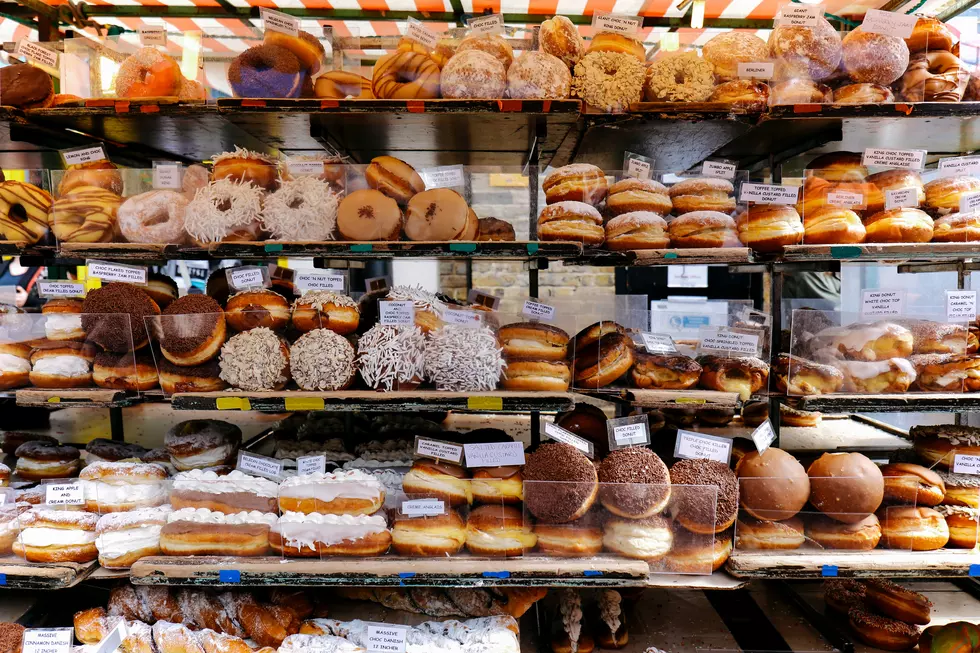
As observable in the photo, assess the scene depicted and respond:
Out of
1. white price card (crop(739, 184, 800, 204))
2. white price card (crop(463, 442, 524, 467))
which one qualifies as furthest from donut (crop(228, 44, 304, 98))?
white price card (crop(739, 184, 800, 204))

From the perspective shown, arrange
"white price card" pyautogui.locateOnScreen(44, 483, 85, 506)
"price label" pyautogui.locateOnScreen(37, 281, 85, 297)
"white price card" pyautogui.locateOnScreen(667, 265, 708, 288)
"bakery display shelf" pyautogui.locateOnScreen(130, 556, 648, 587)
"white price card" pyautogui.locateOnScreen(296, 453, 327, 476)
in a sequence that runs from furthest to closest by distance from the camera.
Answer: "white price card" pyautogui.locateOnScreen(667, 265, 708, 288)
"price label" pyautogui.locateOnScreen(37, 281, 85, 297)
"white price card" pyautogui.locateOnScreen(296, 453, 327, 476)
"white price card" pyautogui.locateOnScreen(44, 483, 85, 506)
"bakery display shelf" pyautogui.locateOnScreen(130, 556, 648, 587)

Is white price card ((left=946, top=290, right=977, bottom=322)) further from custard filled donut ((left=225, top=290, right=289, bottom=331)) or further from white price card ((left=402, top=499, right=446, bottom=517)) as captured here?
custard filled donut ((left=225, top=290, right=289, bottom=331))

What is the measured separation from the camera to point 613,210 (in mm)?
2422

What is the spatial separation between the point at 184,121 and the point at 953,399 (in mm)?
3238

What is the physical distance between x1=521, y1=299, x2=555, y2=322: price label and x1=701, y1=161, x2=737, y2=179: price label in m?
0.88

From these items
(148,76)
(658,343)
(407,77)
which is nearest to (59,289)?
(148,76)

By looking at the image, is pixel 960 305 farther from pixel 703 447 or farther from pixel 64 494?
pixel 64 494

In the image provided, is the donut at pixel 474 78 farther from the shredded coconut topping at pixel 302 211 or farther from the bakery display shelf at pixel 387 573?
the bakery display shelf at pixel 387 573

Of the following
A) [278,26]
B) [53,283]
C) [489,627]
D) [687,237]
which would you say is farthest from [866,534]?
[53,283]

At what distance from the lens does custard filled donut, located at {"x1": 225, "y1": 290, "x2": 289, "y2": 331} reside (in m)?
2.27

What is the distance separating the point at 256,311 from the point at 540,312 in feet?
Result: 3.65

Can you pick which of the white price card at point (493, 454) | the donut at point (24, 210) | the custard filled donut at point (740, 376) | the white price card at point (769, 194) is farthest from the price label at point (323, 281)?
the white price card at point (769, 194)

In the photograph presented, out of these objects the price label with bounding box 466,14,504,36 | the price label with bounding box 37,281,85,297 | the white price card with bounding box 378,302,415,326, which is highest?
the price label with bounding box 466,14,504,36

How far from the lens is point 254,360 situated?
2217 millimetres
